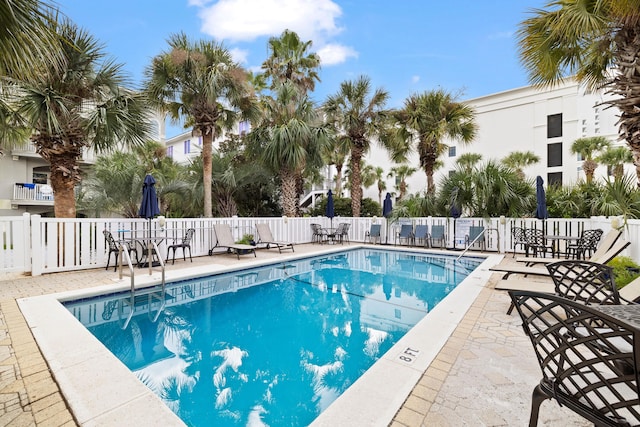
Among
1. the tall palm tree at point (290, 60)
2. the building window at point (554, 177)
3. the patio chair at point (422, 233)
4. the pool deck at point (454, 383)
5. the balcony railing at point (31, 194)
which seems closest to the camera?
the pool deck at point (454, 383)

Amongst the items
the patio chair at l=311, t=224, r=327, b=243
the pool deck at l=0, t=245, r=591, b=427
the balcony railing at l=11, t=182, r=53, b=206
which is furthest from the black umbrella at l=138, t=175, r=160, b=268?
the balcony railing at l=11, t=182, r=53, b=206

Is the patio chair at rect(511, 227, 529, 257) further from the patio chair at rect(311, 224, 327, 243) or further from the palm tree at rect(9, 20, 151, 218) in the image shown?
the palm tree at rect(9, 20, 151, 218)

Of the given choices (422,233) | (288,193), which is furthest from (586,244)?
(288,193)

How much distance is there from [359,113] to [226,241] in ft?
28.6

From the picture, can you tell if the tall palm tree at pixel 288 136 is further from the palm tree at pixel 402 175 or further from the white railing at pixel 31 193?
the palm tree at pixel 402 175

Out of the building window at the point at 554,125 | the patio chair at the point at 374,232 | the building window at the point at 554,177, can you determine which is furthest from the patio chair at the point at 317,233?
the building window at the point at 554,125

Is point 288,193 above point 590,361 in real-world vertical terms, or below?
above

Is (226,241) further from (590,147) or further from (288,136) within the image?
(590,147)

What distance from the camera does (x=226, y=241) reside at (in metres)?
10.1

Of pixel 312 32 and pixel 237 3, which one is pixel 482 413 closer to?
pixel 237 3

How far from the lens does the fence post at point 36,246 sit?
265 inches

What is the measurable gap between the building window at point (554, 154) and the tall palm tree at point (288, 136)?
69.6ft

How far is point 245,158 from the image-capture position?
15.7 m

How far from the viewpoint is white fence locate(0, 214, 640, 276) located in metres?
6.61
